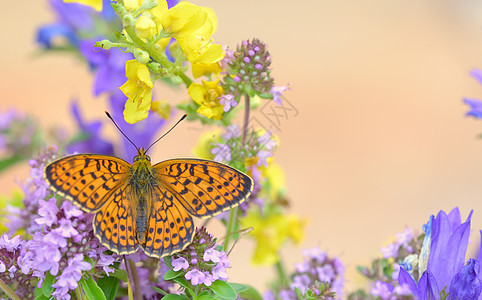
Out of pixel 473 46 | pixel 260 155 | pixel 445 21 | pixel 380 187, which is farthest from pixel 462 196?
pixel 260 155

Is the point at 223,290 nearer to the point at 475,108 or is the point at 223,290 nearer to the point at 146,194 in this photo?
the point at 146,194

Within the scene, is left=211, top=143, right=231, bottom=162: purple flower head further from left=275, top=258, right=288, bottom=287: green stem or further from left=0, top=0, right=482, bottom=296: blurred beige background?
left=0, top=0, right=482, bottom=296: blurred beige background

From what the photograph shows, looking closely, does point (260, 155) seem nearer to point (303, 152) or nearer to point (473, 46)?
point (303, 152)

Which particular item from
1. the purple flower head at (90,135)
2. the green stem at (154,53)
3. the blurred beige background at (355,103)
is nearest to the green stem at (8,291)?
the green stem at (154,53)

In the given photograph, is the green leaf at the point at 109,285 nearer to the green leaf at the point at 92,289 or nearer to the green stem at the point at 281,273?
the green leaf at the point at 92,289

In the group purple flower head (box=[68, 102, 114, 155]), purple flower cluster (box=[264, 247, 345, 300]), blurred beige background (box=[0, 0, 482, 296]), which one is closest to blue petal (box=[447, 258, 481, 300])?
purple flower cluster (box=[264, 247, 345, 300])

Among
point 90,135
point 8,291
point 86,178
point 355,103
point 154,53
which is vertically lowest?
point 8,291

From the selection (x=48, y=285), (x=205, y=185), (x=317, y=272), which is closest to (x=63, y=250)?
(x=48, y=285)
